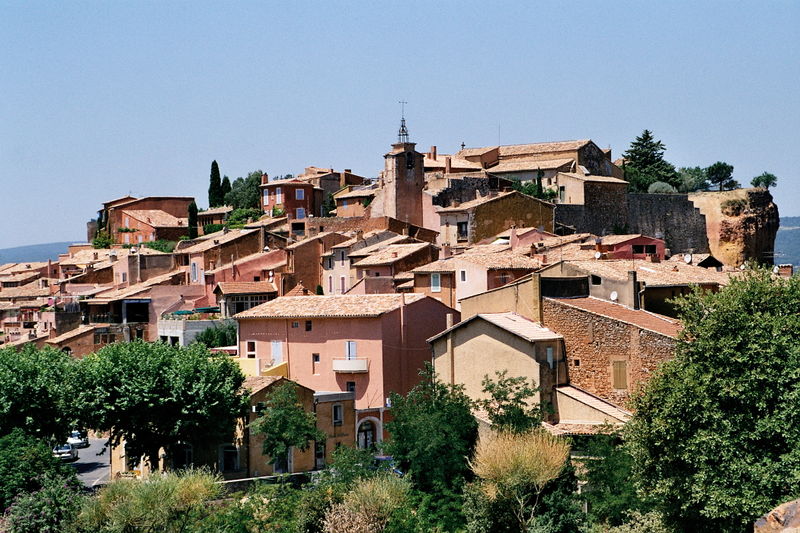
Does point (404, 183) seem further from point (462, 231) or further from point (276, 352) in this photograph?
point (276, 352)

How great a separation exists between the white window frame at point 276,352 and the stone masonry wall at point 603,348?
13626mm

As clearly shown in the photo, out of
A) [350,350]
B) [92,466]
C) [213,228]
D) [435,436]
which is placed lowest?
[92,466]

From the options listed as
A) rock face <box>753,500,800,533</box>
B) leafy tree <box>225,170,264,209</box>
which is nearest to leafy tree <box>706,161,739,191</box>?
leafy tree <box>225,170,264,209</box>

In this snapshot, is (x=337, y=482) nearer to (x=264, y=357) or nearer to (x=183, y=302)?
(x=264, y=357)

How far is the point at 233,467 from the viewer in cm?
3916

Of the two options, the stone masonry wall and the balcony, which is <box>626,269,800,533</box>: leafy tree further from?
the balcony

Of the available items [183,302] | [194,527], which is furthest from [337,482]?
[183,302]

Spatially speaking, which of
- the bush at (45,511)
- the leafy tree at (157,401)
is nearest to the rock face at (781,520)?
the bush at (45,511)

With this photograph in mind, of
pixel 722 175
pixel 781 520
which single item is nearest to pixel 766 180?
pixel 722 175

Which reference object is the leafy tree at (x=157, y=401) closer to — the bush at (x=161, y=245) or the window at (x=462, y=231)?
the window at (x=462, y=231)

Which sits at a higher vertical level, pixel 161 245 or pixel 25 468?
pixel 161 245

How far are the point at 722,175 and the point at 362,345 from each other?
63.5 metres

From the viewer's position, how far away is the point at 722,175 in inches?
3967

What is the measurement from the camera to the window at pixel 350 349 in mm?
44812
